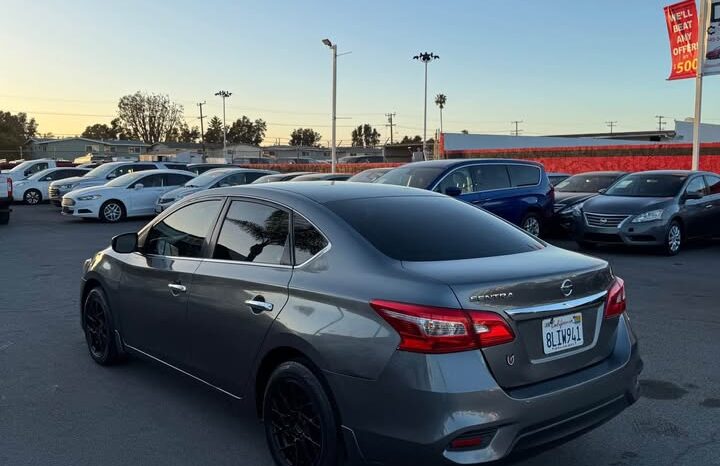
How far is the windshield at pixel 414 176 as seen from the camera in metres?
11.9

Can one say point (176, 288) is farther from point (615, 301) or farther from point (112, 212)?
point (112, 212)

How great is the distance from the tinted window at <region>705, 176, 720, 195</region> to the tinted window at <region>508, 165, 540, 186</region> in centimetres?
326

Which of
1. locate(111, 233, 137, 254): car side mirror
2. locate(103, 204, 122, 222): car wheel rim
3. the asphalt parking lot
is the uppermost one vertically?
locate(111, 233, 137, 254): car side mirror

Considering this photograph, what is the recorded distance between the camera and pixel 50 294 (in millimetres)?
8406

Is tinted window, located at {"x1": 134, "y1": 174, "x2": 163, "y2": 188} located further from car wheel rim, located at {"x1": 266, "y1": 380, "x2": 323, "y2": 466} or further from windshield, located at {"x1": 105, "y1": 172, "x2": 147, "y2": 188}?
car wheel rim, located at {"x1": 266, "y1": 380, "x2": 323, "y2": 466}

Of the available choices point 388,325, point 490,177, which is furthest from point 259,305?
point 490,177

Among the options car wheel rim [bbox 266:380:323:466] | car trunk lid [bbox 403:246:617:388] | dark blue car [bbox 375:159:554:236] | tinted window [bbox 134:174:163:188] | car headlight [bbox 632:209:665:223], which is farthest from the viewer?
tinted window [bbox 134:174:163:188]

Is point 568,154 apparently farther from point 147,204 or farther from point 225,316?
point 225,316

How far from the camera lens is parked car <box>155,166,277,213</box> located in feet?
62.7

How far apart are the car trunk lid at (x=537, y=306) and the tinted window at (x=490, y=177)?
357 inches

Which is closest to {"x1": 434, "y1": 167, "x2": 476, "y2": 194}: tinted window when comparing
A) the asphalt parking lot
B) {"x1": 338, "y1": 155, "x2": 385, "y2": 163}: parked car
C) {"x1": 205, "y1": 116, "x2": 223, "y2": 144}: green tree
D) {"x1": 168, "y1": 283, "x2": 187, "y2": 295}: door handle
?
the asphalt parking lot

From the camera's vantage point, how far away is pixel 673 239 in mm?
11562

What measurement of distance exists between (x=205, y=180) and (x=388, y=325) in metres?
17.8

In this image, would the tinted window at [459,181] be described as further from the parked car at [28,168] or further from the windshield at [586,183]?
the parked car at [28,168]
